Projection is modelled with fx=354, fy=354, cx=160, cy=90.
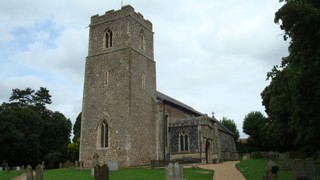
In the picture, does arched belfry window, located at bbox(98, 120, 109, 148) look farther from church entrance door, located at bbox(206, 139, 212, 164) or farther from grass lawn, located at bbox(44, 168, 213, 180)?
church entrance door, located at bbox(206, 139, 212, 164)

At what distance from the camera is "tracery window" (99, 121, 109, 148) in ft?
99.6

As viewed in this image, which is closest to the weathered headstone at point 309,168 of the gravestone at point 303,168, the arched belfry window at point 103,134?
the gravestone at point 303,168

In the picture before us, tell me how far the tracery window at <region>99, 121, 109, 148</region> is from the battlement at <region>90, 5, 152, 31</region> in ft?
32.5

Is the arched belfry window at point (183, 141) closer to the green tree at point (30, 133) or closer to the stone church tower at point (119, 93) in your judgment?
the stone church tower at point (119, 93)

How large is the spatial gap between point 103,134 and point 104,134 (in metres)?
0.13

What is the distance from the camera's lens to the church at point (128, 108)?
29.9m

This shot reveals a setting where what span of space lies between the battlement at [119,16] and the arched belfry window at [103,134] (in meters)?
9.85

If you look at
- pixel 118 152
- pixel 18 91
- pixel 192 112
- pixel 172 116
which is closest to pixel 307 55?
pixel 118 152

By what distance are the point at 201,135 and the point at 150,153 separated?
17.2 feet

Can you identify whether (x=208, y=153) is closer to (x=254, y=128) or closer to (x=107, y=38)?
(x=107, y=38)

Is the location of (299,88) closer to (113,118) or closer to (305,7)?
(305,7)

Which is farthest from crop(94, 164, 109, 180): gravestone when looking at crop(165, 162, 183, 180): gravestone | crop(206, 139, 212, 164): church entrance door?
crop(206, 139, 212, 164): church entrance door

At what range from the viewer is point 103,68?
3231 cm

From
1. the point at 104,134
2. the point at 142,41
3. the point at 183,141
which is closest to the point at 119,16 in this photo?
the point at 142,41
